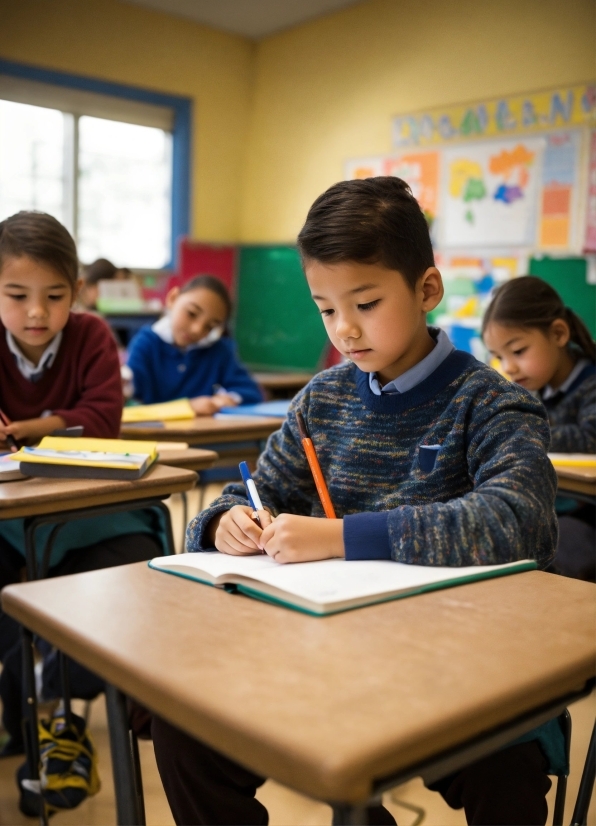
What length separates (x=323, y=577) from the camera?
0.84m

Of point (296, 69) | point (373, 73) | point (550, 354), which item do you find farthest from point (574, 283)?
point (296, 69)

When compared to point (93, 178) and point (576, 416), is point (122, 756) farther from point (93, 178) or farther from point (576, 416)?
point (93, 178)

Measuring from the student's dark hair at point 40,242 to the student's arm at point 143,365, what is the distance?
126 centimetres

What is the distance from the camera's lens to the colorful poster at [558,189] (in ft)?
14.0

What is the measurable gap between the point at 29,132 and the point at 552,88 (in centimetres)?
324

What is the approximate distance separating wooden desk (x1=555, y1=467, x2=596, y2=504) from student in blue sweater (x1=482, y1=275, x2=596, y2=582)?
320 mm

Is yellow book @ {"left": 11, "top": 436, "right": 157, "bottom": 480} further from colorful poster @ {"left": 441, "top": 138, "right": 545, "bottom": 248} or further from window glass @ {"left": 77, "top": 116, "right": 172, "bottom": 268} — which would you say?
window glass @ {"left": 77, "top": 116, "right": 172, "bottom": 268}

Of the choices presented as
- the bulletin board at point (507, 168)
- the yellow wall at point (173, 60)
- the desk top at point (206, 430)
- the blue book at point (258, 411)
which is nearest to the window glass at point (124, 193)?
the yellow wall at point (173, 60)

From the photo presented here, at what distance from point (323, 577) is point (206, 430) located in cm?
152

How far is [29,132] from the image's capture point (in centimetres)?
515

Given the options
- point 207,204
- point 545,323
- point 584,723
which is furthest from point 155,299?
point 584,723

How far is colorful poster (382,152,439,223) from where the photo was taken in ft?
16.1

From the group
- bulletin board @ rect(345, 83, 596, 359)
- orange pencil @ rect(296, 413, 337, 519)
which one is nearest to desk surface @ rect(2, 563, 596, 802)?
orange pencil @ rect(296, 413, 337, 519)

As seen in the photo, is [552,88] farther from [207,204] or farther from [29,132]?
[29,132]
